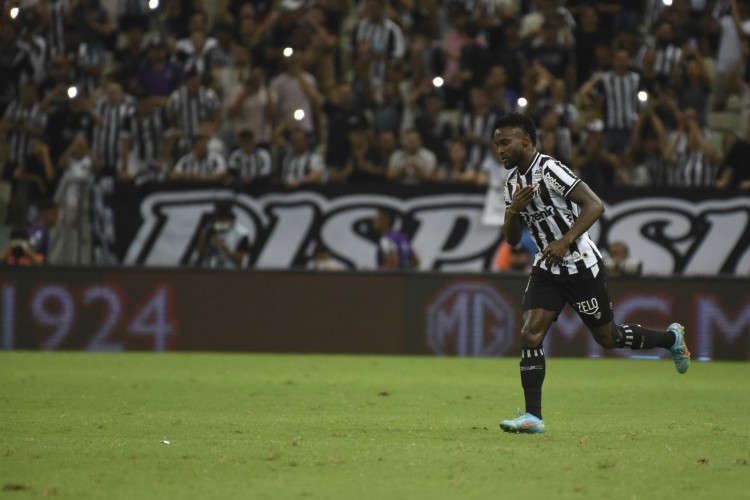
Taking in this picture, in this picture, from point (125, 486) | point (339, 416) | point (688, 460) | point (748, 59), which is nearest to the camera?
point (125, 486)

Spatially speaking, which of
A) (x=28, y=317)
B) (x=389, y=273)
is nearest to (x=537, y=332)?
(x=389, y=273)

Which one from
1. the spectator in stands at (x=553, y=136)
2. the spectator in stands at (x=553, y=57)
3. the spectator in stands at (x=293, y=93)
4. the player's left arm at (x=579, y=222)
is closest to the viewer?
the player's left arm at (x=579, y=222)

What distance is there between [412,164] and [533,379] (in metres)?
9.45

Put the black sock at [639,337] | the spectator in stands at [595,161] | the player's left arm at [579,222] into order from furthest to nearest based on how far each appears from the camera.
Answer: the spectator in stands at [595,161]
the black sock at [639,337]
the player's left arm at [579,222]

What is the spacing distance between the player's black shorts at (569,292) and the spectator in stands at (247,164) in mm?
9289

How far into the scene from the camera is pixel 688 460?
7.07 meters

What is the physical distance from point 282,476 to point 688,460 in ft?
7.89

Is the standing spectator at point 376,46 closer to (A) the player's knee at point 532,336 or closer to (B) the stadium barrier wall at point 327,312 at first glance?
(B) the stadium barrier wall at point 327,312

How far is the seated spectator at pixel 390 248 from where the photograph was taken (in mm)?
16938

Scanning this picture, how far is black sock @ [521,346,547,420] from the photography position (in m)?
8.15

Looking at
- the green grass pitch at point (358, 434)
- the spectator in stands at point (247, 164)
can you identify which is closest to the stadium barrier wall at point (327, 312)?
the spectator in stands at point (247, 164)

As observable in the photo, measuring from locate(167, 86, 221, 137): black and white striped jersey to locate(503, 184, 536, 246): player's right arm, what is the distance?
10145 mm

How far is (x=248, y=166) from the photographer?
1736 cm

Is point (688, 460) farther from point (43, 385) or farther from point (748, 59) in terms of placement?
point (748, 59)
